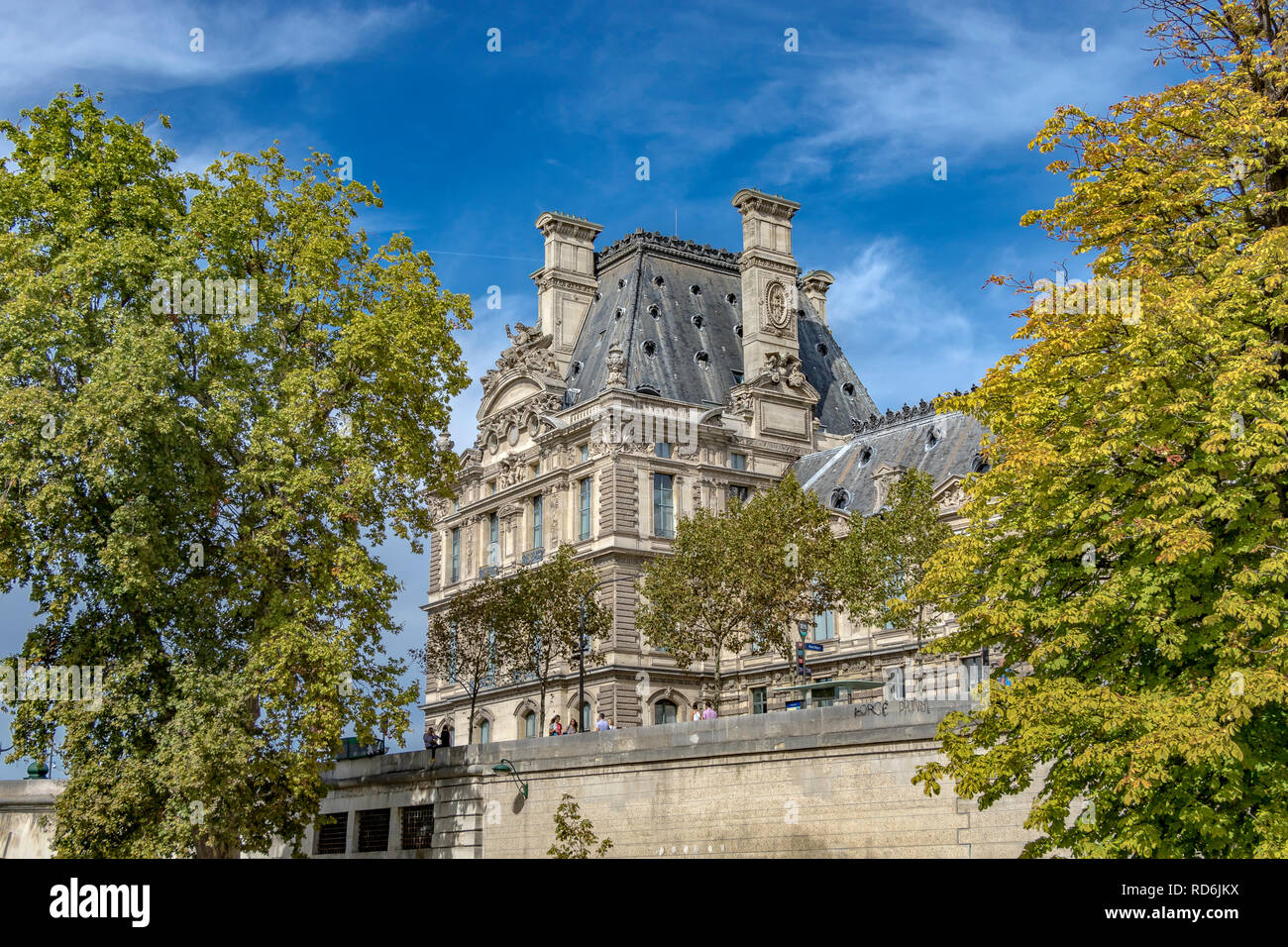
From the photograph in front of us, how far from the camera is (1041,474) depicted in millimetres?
19188

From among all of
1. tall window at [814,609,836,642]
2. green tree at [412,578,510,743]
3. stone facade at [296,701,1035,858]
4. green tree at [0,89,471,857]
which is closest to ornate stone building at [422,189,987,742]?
tall window at [814,609,836,642]

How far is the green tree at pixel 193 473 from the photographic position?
28078 mm

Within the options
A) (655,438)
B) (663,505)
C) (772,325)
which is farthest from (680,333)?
→ (663,505)

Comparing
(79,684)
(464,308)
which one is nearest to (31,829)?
(79,684)

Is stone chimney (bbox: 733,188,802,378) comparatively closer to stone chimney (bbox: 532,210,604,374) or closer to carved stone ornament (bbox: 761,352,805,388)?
carved stone ornament (bbox: 761,352,805,388)

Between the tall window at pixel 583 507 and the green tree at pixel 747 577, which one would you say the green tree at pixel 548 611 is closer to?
the green tree at pixel 747 577

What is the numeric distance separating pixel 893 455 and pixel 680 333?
1381 centimetres

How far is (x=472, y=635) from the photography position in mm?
52125

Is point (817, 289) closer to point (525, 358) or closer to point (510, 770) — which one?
point (525, 358)

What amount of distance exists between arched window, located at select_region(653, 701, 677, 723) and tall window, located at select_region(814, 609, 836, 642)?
6533 mm
